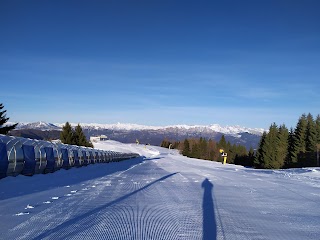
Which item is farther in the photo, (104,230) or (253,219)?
(253,219)

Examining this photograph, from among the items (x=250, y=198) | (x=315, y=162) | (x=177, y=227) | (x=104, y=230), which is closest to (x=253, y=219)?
(x=177, y=227)

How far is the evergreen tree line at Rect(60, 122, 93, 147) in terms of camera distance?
86.9 meters

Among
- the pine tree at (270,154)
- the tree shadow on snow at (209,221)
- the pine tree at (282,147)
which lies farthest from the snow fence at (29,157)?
the pine tree at (282,147)

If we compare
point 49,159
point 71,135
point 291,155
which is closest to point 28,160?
point 49,159

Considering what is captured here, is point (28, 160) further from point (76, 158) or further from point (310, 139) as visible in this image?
point (310, 139)

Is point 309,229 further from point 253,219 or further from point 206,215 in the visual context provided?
point 206,215

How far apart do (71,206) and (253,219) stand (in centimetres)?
398

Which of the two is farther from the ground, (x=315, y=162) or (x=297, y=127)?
(x=297, y=127)

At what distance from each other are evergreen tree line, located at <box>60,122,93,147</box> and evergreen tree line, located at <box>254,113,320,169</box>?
41977 mm

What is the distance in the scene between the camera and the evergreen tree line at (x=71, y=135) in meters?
86.9

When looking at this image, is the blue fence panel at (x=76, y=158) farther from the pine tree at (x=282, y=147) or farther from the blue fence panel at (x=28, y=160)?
the pine tree at (x=282, y=147)

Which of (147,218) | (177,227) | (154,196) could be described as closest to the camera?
(177,227)

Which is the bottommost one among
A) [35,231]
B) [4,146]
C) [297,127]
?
[35,231]

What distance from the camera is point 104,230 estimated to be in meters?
6.35
